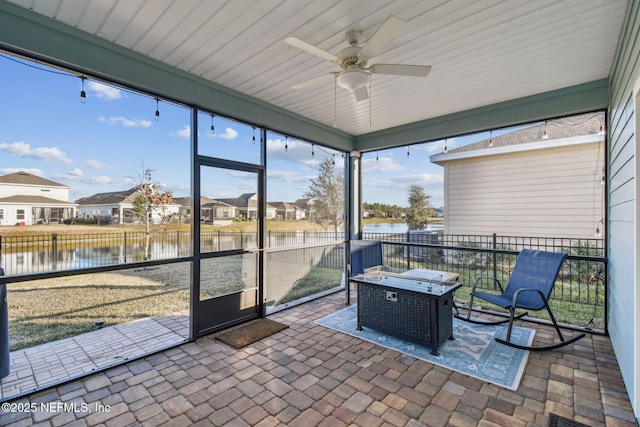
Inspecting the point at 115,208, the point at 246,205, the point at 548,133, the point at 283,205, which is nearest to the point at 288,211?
the point at 283,205

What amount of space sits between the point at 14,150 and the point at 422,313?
3936mm

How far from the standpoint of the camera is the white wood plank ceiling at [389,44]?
6.93 ft

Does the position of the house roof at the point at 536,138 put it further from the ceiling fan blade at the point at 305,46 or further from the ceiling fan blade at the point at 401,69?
the ceiling fan blade at the point at 305,46

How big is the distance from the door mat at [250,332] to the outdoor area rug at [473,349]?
2.04 ft

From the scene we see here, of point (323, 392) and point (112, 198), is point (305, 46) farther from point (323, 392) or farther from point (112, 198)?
point (323, 392)

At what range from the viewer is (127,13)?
2.20m

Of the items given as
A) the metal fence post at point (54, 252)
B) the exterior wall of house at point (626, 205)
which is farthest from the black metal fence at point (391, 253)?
the exterior wall of house at point (626, 205)

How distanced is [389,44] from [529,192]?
16.0ft

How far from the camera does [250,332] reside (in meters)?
3.53

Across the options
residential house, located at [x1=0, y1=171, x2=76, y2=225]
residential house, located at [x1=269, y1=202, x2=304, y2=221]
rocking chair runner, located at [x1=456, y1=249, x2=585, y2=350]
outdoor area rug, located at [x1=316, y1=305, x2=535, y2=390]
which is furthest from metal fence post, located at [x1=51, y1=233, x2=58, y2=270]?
rocking chair runner, located at [x1=456, y1=249, x2=585, y2=350]

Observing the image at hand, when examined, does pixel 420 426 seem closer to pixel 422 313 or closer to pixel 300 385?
pixel 300 385

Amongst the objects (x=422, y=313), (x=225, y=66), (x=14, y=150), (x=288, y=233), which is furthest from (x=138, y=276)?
(x=422, y=313)

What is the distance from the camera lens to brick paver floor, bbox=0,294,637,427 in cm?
203

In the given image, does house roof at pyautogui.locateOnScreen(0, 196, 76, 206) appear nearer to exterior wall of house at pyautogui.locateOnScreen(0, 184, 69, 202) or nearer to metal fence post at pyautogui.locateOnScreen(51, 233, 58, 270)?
exterior wall of house at pyautogui.locateOnScreen(0, 184, 69, 202)
